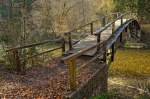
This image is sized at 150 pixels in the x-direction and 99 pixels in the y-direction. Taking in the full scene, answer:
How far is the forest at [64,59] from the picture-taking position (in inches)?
375

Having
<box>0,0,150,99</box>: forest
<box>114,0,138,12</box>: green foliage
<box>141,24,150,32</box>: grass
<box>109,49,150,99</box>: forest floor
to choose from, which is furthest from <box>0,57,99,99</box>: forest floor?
<box>114,0,138,12</box>: green foliage

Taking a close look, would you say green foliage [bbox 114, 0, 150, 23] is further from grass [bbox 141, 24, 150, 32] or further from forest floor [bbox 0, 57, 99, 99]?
forest floor [bbox 0, 57, 99, 99]

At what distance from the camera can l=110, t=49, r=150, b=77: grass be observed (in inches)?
779

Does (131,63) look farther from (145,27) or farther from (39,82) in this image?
(145,27)

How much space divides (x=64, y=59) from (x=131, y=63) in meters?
15.1

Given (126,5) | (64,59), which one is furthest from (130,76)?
(126,5)

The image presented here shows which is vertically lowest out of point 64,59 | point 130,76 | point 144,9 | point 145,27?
point 130,76

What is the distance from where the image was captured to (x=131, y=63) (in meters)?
22.6

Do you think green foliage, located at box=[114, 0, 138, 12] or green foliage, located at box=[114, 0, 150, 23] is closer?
green foliage, located at box=[114, 0, 150, 23]

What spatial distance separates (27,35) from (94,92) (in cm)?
721

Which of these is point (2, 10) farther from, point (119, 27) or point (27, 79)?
point (27, 79)

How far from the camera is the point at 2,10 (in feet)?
77.5

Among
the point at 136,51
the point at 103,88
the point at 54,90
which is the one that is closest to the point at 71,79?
the point at 54,90

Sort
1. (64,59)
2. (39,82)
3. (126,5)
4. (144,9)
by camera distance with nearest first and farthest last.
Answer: (64,59), (39,82), (144,9), (126,5)
